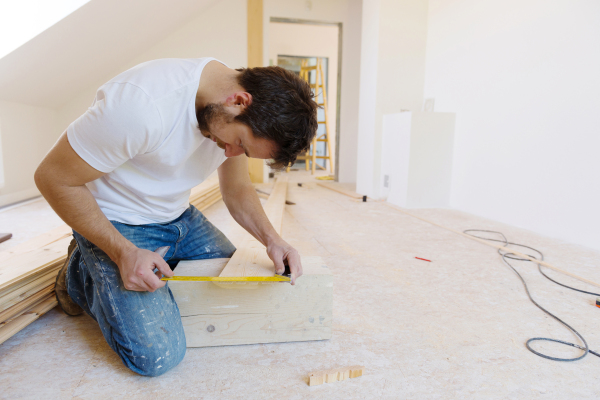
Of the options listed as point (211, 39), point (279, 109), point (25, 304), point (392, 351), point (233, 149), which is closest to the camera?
point (279, 109)

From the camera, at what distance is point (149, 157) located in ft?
4.03

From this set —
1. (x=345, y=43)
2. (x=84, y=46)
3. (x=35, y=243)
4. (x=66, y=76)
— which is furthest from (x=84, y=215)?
(x=345, y=43)

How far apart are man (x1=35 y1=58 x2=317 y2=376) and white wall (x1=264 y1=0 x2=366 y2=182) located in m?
4.81

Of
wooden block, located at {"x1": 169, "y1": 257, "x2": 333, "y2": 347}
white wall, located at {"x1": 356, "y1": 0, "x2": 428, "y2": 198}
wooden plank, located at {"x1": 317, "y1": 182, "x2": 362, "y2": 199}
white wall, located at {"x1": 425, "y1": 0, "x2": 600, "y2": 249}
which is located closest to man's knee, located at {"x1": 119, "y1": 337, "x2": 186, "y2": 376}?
wooden block, located at {"x1": 169, "y1": 257, "x2": 333, "y2": 347}

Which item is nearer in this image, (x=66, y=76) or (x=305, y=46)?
(x=66, y=76)

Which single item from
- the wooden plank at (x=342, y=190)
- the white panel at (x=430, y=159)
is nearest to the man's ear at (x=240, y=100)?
the white panel at (x=430, y=159)

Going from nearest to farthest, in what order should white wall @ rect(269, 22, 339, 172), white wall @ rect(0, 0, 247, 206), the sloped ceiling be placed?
the sloped ceiling, white wall @ rect(0, 0, 247, 206), white wall @ rect(269, 22, 339, 172)

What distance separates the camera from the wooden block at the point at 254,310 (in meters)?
1.39

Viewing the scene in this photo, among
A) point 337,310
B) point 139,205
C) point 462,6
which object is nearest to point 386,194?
point 462,6

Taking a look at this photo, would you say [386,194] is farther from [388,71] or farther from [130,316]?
[130,316]

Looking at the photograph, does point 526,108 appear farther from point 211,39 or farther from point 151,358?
point 211,39

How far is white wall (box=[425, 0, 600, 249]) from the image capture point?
274 centimetres

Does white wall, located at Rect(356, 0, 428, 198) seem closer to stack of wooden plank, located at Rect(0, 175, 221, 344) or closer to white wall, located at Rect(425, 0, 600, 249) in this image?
white wall, located at Rect(425, 0, 600, 249)

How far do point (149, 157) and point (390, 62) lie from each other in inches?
157
